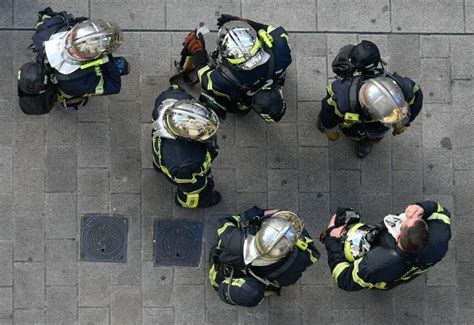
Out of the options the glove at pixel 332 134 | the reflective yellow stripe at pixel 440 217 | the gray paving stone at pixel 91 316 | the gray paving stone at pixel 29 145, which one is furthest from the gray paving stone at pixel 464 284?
the gray paving stone at pixel 29 145

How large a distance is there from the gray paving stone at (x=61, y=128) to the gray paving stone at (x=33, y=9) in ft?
3.94

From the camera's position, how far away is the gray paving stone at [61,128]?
7758 millimetres

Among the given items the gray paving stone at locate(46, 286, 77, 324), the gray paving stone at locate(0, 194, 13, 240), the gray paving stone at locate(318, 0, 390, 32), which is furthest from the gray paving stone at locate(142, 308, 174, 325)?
the gray paving stone at locate(318, 0, 390, 32)

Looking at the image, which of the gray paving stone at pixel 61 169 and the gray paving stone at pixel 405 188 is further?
the gray paving stone at pixel 405 188

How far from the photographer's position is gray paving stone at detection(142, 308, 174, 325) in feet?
25.3

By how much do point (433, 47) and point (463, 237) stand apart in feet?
8.49

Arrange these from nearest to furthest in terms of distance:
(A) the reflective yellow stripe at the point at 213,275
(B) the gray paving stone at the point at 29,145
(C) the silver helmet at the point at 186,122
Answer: (C) the silver helmet at the point at 186,122, (A) the reflective yellow stripe at the point at 213,275, (B) the gray paving stone at the point at 29,145

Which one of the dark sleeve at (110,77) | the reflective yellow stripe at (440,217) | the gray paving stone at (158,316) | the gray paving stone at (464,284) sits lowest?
the gray paving stone at (158,316)

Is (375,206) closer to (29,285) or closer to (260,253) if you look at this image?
(260,253)

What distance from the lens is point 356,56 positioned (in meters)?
6.55

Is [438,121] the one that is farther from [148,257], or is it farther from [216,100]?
[148,257]

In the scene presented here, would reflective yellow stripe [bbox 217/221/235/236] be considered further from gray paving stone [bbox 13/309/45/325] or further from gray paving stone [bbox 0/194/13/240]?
gray paving stone [bbox 0/194/13/240]

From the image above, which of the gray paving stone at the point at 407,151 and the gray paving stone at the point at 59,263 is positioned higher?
the gray paving stone at the point at 407,151

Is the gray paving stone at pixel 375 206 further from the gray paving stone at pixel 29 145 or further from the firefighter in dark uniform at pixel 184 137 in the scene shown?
the gray paving stone at pixel 29 145
